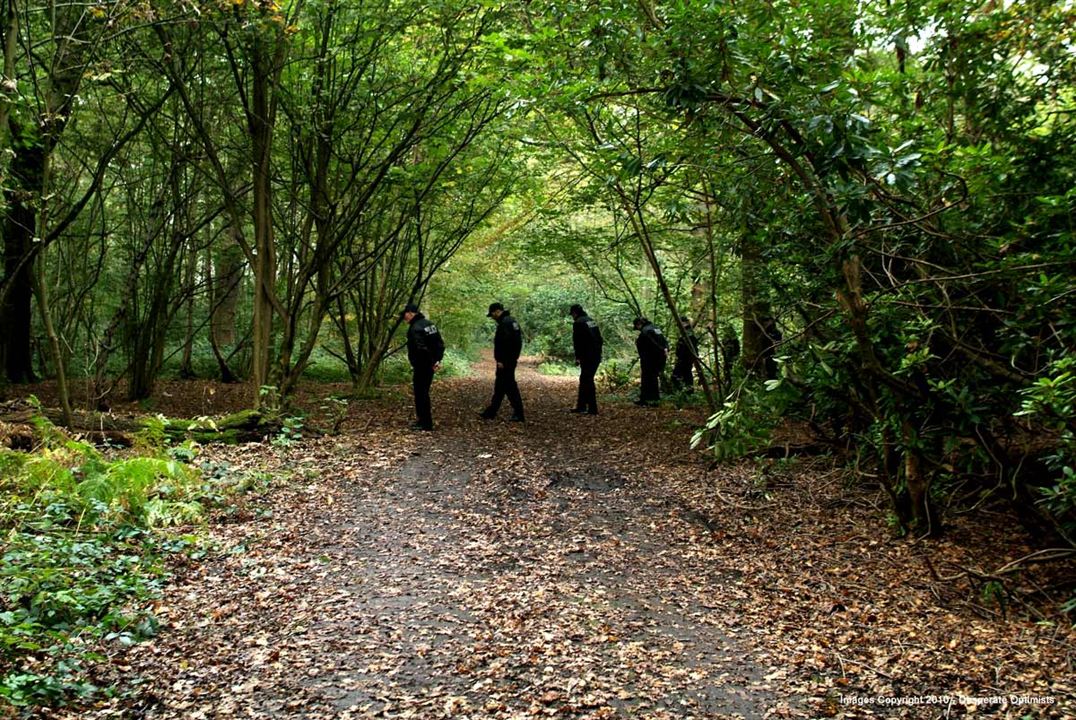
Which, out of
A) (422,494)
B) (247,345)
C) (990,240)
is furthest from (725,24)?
(247,345)

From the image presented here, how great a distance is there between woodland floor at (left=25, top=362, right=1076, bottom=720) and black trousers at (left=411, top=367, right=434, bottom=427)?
9.39ft

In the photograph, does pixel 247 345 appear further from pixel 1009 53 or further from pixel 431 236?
pixel 1009 53

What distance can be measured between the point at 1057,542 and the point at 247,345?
54.0 feet

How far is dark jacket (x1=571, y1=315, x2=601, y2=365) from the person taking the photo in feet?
41.9

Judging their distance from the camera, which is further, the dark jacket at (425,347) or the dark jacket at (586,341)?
the dark jacket at (586,341)

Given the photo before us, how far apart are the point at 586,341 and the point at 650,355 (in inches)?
76.8

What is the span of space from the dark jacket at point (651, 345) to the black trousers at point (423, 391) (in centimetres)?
473

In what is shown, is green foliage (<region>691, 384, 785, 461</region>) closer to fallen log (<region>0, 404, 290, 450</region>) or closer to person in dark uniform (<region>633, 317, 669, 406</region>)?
fallen log (<region>0, 404, 290, 450</region>)

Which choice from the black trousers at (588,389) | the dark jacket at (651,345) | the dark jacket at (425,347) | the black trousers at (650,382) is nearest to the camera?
the dark jacket at (425,347)

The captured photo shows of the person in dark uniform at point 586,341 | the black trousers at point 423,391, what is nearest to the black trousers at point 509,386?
the black trousers at point 423,391

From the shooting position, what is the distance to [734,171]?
6.15 meters

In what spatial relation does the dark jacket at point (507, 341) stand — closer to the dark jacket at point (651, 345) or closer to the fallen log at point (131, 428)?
the dark jacket at point (651, 345)

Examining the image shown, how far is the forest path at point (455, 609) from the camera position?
3.59 m

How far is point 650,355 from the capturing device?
14102 mm
